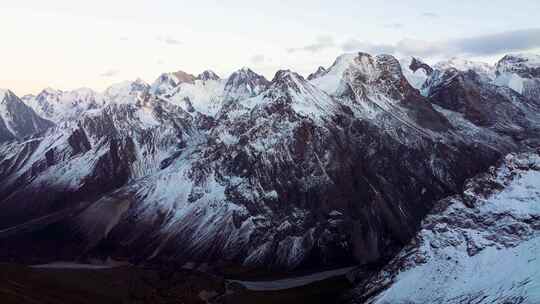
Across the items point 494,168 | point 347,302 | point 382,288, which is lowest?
point 347,302

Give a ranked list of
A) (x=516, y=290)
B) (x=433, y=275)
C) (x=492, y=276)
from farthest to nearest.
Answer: (x=433, y=275) < (x=492, y=276) < (x=516, y=290)

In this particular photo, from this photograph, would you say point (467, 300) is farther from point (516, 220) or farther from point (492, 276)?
point (516, 220)

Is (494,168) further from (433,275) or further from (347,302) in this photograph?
(347,302)

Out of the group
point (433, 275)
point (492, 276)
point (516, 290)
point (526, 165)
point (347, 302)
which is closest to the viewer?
point (516, 290)

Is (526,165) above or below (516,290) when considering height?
above

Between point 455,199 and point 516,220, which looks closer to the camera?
point 516,220

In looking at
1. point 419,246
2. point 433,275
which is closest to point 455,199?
point 419,246
